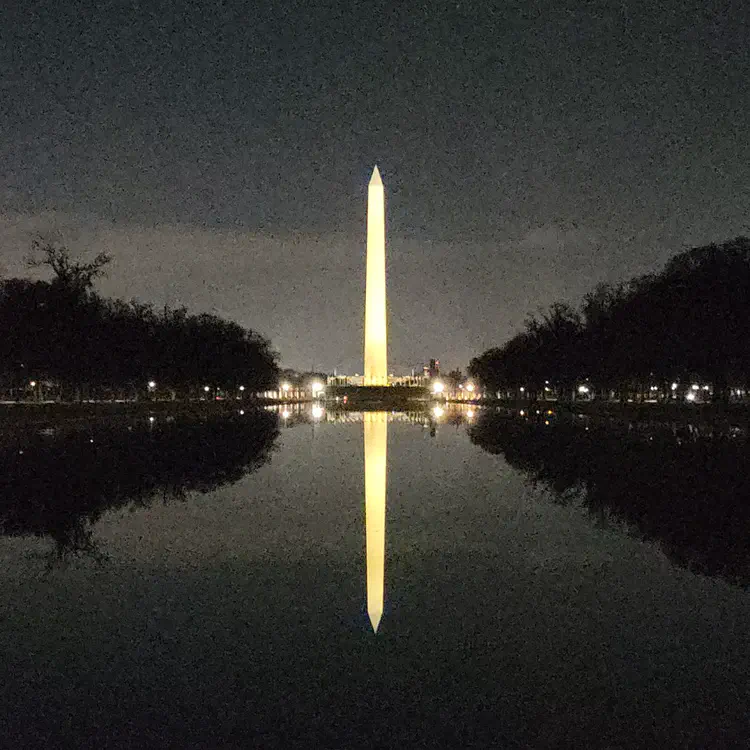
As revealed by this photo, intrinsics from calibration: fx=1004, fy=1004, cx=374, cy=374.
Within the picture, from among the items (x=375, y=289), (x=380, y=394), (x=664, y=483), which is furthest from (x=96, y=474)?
(x=380, y=394)

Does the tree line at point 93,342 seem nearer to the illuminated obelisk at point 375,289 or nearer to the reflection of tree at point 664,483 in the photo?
the illuminated obelisk at point 375,289

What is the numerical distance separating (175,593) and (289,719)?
3.44m

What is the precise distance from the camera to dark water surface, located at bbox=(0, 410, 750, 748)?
5434mm

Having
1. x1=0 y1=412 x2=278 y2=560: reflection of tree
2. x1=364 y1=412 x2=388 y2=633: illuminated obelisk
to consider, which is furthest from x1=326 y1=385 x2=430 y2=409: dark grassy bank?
x1=364 y1=412 x2=388 y2=633: illuminated obelisk

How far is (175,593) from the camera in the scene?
28.4 ft

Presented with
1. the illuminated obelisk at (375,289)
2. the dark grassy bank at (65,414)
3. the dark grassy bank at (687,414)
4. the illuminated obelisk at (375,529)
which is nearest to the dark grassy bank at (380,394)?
the illuminated obelisk at (375,289)

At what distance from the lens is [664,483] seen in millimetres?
17734

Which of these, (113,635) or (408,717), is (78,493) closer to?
(113,635)

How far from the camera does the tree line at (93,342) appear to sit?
5769 centimetres

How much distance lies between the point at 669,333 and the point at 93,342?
33.5m

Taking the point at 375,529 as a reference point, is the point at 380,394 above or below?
above

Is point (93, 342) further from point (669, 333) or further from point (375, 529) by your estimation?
point (375, 529)

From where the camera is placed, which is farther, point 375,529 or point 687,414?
point 687,414

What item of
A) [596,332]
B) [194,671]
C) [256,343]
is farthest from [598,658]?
[256,343]
